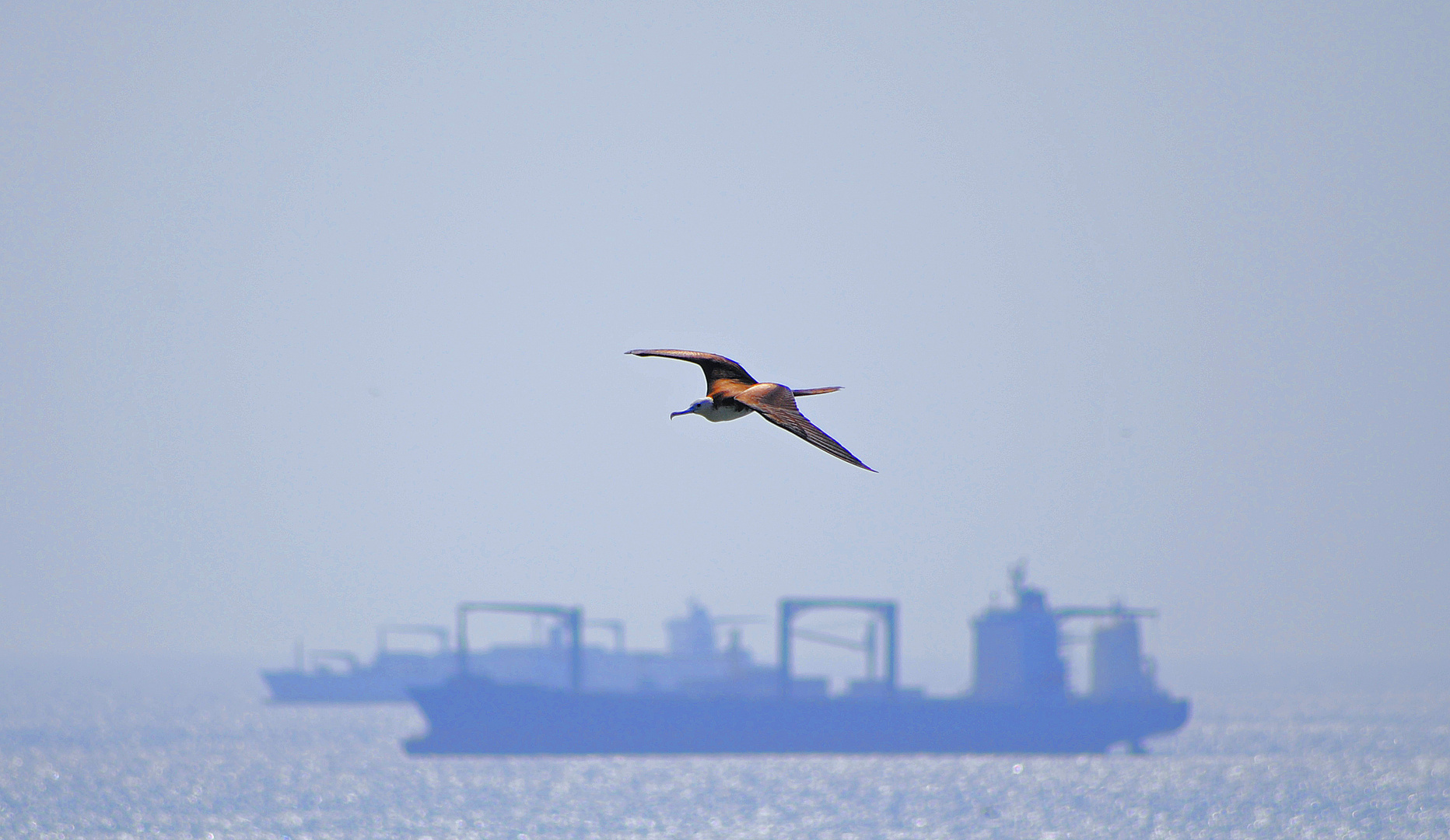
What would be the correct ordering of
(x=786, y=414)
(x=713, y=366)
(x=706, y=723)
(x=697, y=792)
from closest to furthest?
(x=786, y=414) < (x=713, y=366) < (x=706, y=723) < (x=697, y=792)

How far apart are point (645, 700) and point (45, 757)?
46.4m

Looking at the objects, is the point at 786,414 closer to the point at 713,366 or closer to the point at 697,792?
the point at 713,366

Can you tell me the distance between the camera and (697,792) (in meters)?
98.8

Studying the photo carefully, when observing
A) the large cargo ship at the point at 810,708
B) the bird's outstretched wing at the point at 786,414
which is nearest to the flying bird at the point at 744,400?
the bird's outstretched wing at the point at 786,414

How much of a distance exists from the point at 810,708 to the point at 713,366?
87.7 meters

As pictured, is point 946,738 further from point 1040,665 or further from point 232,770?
point 232,770

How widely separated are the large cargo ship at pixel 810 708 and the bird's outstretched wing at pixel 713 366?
85791 mm

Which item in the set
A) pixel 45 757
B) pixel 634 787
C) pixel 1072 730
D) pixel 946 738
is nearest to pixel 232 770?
A: pixel 45 757

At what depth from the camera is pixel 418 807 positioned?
85.8m

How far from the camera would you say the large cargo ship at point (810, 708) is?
9688 centimetres

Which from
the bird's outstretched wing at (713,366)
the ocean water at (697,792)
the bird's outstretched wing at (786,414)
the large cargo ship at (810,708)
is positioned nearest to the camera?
the bird's outstretched wing at (786,414)

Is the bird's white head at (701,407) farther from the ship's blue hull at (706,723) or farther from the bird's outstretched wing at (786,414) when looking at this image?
the ship's blue hull at (706,723)

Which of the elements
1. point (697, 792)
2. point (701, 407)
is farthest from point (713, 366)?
point (697, 792)

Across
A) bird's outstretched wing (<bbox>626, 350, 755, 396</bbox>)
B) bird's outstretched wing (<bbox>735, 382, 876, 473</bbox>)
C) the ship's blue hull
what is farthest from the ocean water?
bird's outstretched wing (<bbox>735, 382, 876, 473</bbox>)
